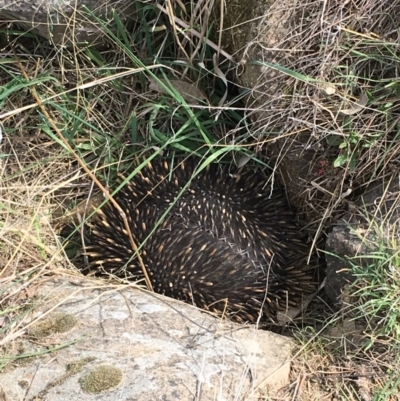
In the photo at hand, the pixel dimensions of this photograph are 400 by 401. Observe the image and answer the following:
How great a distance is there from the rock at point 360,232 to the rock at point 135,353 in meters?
0.32

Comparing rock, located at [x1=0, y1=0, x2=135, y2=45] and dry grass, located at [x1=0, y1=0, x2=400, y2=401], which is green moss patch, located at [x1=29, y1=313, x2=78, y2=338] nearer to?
dry grass, located at [x1=0, y1=0, x2=400, y2=401]

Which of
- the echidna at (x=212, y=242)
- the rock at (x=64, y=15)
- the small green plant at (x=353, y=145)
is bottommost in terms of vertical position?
the echidna at (x=212, y=242)

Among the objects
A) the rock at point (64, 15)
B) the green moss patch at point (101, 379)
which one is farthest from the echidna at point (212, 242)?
the rock at point (64, 15)

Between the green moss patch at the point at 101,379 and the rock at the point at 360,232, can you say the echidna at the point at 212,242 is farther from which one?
the green moss patch at the point at 101,379

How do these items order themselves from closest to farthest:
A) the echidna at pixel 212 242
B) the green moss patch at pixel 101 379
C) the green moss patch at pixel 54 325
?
the green moss patch at pixel 101 379 → the green moss patch at pixel 54 325 → the echidna at pixel 212 242

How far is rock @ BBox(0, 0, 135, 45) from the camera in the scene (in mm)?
2375

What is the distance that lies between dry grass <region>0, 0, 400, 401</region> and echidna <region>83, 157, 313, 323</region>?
115 millimetres

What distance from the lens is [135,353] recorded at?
1897 millimetres

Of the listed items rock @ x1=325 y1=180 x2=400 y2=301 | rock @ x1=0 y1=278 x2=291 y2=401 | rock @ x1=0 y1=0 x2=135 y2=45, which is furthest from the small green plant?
rock @ x1=0 y1=0 x2=135 y2=45

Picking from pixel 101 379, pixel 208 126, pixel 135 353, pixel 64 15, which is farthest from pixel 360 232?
pixel 64 15

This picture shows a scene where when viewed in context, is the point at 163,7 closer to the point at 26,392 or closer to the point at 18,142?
the point at 18,142

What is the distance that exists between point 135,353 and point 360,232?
89 centimetres

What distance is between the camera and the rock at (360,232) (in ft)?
6.76

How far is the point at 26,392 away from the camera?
5.90 ft
